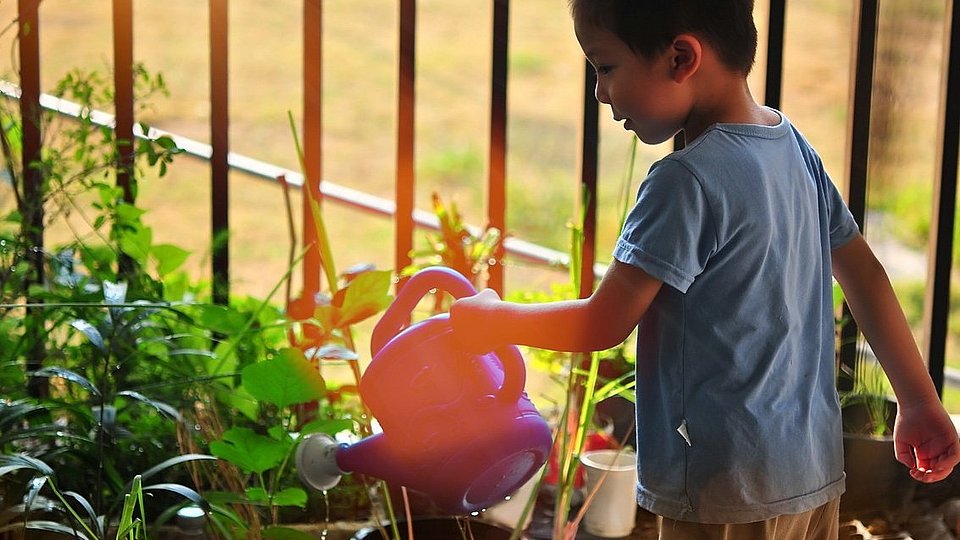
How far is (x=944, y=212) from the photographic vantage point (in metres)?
2.06

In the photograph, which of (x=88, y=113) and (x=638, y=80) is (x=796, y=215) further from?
(x=88, y=113)

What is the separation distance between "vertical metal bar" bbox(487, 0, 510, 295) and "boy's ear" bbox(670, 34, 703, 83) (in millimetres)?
912

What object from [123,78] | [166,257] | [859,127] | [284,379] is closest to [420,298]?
[284,379]

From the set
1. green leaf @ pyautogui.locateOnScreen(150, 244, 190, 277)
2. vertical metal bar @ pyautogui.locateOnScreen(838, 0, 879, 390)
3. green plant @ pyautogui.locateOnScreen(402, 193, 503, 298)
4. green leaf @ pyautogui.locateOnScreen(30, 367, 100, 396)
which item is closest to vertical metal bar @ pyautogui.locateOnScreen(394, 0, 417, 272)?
green plant @ pyautogui.locateOnScreen(402, 193, 503, 298)

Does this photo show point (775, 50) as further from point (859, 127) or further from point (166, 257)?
point (166, 257)

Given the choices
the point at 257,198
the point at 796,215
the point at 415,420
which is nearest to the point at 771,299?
the point at 796,215

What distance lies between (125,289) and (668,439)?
87cm

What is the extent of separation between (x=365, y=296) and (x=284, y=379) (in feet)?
0.60

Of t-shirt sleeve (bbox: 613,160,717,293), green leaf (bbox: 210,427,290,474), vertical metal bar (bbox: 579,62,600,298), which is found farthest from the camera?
vertical metal bar (bbox: 579,62,600,298)

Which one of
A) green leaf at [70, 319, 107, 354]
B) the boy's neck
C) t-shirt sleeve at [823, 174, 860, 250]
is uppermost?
the boy's neck

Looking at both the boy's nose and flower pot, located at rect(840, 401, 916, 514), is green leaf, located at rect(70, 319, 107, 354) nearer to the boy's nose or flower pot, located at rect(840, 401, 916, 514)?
the boy's nose

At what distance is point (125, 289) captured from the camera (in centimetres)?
161

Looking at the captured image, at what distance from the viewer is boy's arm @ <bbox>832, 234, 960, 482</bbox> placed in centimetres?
125

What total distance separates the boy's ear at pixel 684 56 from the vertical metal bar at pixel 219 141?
106 cm
